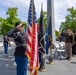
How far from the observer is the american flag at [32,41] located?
5.45 metres

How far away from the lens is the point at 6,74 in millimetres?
7785

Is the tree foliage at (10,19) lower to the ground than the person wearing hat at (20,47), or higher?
higher

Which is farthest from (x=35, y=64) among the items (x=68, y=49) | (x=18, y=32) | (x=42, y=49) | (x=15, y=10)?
(x=15, y=10)

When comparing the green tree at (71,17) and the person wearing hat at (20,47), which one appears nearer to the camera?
the person wearing hat at (20,47)

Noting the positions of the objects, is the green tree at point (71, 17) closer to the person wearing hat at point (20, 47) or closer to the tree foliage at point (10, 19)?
the tree foliage at point (10, 19)

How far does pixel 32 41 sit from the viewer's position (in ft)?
18.1

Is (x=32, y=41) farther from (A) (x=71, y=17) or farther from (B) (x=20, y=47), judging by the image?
(A) (x=71, y=17)

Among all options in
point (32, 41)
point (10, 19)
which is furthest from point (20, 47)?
point (10, 19)

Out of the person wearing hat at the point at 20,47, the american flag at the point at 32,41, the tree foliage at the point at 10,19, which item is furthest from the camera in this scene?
the tree foliage at the point at 10,19

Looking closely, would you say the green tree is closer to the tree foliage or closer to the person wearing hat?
the tree foliage

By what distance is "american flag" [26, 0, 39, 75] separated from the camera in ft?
17.9

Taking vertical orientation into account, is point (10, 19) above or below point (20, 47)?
above

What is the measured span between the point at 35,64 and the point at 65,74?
268 centimetres

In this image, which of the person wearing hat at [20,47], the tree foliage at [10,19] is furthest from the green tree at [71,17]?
the person wearing hat at [20,47]
